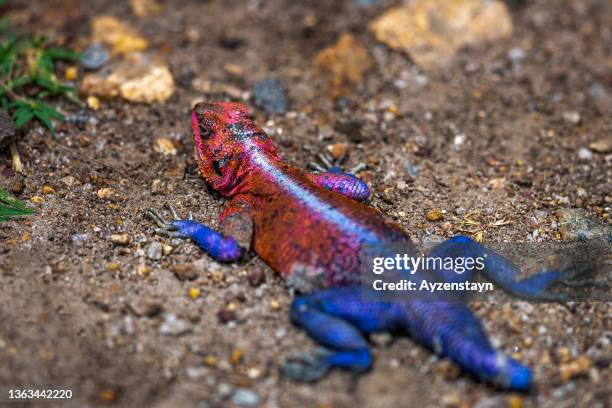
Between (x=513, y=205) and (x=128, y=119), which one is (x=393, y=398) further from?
(x=128, y=119)

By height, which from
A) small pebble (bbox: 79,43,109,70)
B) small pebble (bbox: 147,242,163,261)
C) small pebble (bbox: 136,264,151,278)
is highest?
small pebble (bbox: 79,43,109,70)

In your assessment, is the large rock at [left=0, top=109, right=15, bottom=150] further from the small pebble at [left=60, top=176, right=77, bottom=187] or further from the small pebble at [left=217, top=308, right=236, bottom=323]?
the small pebble at [left=217, top=308, right=236, bottom=323]

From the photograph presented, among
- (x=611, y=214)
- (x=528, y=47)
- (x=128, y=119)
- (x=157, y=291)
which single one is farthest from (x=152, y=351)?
(x=528, y=47)

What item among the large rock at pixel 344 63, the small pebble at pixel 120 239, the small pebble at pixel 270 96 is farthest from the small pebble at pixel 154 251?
the large rock at pixel 344 63

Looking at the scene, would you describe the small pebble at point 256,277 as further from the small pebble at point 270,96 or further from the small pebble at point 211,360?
the small pebble at point 270,96

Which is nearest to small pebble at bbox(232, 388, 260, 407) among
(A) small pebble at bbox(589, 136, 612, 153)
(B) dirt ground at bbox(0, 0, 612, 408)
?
(B) dirt ground at bbox(0, 0, 612, 408)

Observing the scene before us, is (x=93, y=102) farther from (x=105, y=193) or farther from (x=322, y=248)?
(x=322, y=248)
